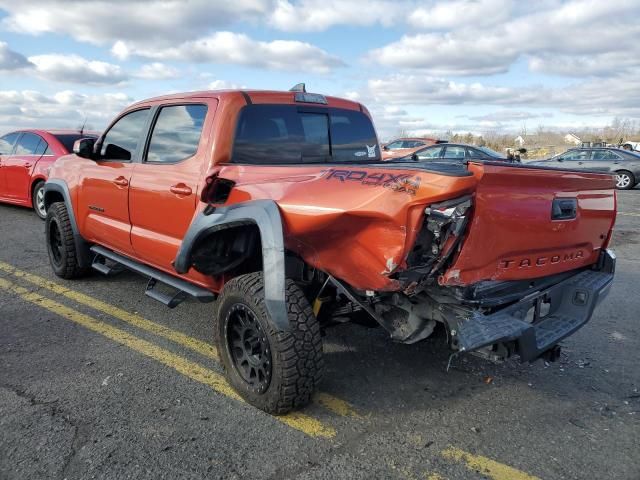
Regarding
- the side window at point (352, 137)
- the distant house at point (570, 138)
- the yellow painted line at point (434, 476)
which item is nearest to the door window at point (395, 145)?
the side window at point (352, 137)

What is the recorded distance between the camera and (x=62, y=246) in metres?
5.34

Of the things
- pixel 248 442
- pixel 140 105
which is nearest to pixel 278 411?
pixel 248 442

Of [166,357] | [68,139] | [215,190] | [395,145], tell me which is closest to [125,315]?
[166,357]

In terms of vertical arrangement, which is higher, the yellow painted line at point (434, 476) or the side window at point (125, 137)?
the side window at point (125, 137)

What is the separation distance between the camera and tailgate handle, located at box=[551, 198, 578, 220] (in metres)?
2.93

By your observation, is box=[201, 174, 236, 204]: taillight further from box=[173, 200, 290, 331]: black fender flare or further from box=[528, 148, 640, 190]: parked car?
box=[528, 148, 640, 190]: parked car

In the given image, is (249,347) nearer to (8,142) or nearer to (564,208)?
(564,208)

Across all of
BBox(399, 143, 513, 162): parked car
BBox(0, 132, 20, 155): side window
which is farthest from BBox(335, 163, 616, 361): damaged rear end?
BBox(399, 143, 513, 162): parked car

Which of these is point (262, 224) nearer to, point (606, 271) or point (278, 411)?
point (278, 411)

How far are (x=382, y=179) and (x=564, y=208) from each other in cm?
123

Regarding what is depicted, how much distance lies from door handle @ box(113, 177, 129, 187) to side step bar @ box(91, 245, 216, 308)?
685mm

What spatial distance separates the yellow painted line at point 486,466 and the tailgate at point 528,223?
2.96 feet

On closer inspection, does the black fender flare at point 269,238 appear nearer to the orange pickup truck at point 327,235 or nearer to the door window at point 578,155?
the orange pickup truck at point 327,235

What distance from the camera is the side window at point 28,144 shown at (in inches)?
353
